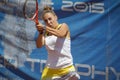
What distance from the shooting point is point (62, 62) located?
15.9ft

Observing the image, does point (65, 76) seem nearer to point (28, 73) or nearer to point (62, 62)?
point (62, 62)

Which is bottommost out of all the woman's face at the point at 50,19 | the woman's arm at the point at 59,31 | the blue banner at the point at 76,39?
the blue banner at the point at 76,39

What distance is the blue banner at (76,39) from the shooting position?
5.87m

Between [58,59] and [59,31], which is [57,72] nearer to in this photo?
[58,59]

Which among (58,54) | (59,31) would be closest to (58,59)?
(58,54)

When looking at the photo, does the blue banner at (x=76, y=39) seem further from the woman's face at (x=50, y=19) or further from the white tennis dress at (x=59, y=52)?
the woman's face at (x=50, y=19)

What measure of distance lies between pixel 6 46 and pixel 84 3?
1.46 m

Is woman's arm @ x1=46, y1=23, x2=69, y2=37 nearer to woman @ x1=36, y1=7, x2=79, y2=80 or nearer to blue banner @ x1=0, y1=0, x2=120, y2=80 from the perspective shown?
woman @ x1=36, y1=7, x2=79, y2=80

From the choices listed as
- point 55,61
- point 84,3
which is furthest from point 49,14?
point 84,3

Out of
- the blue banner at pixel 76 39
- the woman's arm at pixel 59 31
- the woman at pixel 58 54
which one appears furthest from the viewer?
the blue banner at pixel 76 39

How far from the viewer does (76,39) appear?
20.1ft

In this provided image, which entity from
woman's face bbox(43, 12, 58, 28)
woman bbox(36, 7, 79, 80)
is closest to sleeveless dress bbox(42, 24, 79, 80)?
woman bbox(36, 7, 79, 80)

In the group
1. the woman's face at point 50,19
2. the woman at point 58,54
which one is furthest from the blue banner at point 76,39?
the woman's face at point 50,19

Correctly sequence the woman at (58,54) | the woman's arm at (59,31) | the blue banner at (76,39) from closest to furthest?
the woman's arm at (59,31) < the woman at (58,54) < the blue banner at (76,39)
